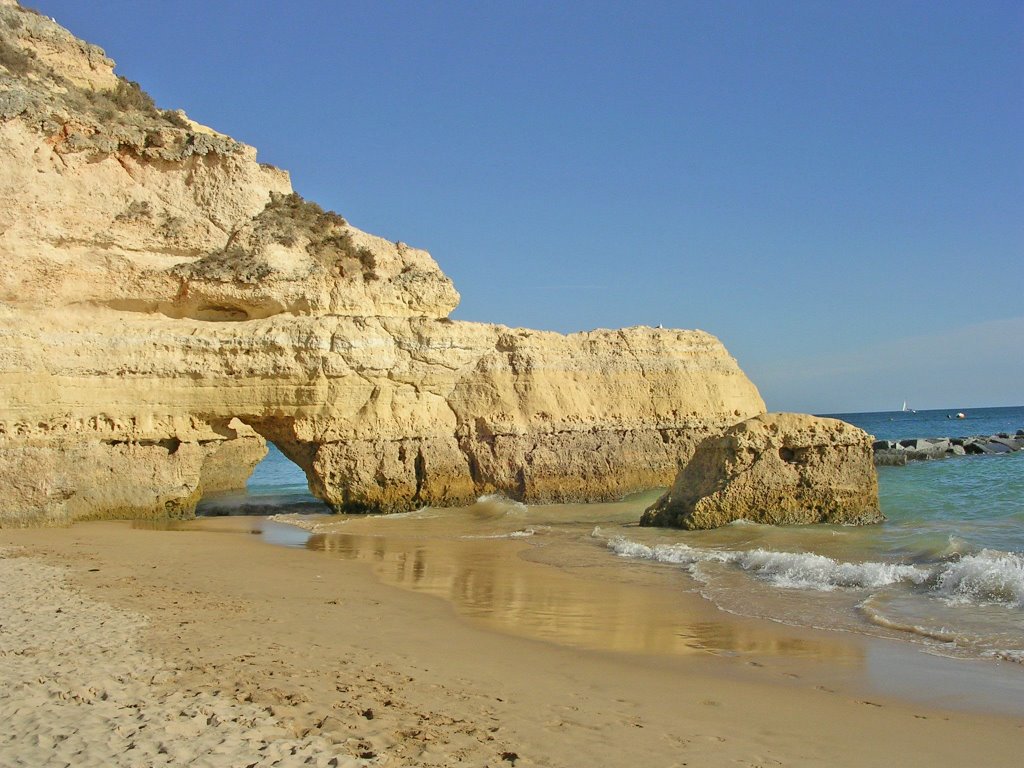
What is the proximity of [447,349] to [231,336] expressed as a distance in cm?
479

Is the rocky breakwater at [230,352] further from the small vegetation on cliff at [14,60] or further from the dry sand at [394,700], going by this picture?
the dry sand at [394,700]

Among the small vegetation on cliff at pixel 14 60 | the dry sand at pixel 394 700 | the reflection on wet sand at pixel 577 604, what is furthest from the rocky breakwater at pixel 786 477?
the small vegetation on cliff at pixel 14 60

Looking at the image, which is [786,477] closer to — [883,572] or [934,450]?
[883,572]

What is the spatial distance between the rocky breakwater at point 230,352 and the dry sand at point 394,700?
310 inches

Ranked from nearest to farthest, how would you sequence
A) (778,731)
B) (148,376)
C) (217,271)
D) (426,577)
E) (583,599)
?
(778,731), (583,599), (426,577), (148,376), (217,271)

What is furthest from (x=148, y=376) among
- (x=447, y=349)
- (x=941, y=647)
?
(x=941, y=647)

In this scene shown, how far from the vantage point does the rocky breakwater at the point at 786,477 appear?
13.2m

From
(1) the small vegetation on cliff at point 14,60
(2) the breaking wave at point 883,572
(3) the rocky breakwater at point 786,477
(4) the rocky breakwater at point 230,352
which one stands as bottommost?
(2) the breaking wave at point 883,572

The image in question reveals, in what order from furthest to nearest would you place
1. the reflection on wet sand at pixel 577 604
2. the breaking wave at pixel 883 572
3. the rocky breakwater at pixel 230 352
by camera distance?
the rocky breakwater at pixel 230 352
the breaking wave at pixel 883 572
the reflection on wet sand at pixel 577 604

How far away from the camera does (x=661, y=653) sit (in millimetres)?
6223

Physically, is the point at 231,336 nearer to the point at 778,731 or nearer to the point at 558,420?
the point at 558,420

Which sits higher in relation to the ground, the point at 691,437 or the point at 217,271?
the point at 217,271

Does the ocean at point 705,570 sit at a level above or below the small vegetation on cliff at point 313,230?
below

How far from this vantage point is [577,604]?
8156mm
